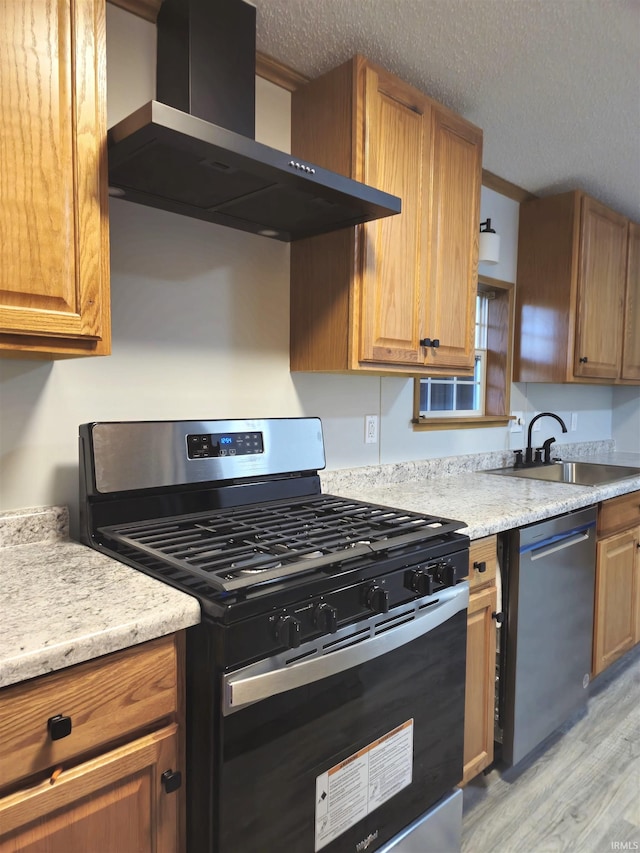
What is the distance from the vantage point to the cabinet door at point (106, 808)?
84cm

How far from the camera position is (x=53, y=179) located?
109 cm

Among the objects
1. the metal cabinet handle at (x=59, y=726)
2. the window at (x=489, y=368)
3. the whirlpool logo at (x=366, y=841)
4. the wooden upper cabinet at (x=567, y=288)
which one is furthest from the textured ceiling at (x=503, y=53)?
the whirlpool logo at (x=366, y=841)

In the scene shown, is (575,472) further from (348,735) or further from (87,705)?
(87,705)

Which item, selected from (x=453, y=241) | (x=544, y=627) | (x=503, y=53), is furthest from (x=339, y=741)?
(x=503, y=53)

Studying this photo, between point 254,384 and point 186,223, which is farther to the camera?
point 254,384

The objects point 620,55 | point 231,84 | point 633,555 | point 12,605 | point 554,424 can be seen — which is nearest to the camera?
point 12,605

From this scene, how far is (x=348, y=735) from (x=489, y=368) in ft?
7.49

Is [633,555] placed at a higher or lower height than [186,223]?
lower

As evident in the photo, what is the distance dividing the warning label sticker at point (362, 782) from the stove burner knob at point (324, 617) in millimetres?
328

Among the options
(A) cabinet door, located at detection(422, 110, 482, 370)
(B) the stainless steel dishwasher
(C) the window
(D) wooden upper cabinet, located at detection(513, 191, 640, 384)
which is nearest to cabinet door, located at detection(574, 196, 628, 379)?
(D) wooden upper cabinet, located at detection(513, 191, 640, 384)

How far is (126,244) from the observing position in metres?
1.54

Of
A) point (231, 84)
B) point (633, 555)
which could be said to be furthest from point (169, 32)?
point (633, 555)

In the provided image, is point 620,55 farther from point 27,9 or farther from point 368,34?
point 27,9

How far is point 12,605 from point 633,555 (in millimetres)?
2539
